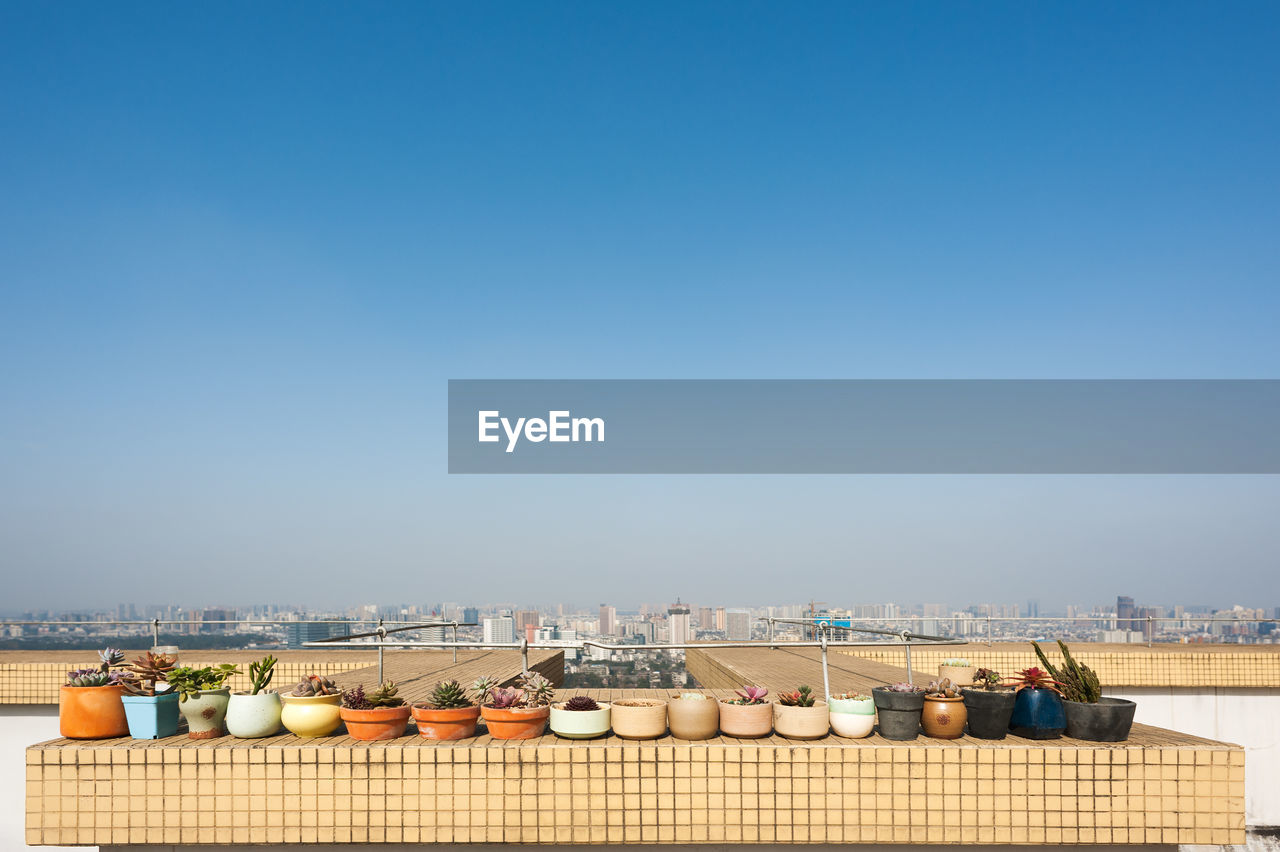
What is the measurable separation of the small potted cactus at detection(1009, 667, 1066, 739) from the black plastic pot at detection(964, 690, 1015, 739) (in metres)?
0.08

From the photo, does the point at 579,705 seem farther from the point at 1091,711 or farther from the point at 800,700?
the point at 1091,711

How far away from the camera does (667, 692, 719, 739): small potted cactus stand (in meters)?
5.27

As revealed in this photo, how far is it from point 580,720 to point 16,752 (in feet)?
34.2

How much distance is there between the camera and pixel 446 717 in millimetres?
5250

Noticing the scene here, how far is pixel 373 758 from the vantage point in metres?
5.04

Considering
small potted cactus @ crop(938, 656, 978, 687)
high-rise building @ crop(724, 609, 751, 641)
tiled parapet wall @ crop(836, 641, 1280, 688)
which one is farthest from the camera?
high-rise building @ crop(724, 609, 751, 641)

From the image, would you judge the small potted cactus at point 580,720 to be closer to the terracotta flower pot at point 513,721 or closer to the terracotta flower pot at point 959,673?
the terracotta flower pot at point 513,721

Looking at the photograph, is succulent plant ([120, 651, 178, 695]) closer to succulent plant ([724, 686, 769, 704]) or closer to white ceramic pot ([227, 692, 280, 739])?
white ceramic pot ([227, 692, 280, 739])

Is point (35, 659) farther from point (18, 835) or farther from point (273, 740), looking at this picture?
point (273, 740)

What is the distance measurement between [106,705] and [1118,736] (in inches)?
256

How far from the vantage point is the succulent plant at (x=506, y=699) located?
17.6 ft

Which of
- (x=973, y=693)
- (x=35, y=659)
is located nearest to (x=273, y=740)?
(x=973, y=693)

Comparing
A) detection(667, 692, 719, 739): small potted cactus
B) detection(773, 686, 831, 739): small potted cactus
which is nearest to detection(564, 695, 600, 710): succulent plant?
detection(667, 692, 719, 739): small potted cactus

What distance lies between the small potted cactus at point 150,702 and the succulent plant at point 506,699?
211cm
